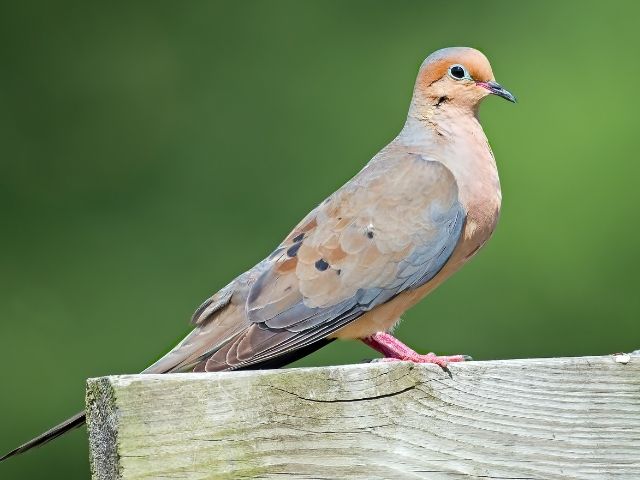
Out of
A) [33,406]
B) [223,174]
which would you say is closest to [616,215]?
[223,174]

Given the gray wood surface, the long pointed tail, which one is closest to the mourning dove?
the long pointed tail

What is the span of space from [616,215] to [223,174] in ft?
5.93

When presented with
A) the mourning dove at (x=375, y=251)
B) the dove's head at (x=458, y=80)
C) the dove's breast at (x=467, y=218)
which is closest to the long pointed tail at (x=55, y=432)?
the mourning dove at (x=375, y=251)

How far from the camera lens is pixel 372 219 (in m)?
2.99

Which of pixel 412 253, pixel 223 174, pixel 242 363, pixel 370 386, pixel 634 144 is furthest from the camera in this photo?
pixel 223 174

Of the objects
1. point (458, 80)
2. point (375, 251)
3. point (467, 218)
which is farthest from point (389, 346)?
point (458, 80)

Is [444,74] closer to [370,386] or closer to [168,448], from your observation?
[370,386]

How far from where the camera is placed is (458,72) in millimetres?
3193

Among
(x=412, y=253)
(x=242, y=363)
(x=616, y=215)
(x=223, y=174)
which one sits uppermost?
(x=223, y=174)

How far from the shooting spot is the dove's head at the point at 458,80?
125 inches

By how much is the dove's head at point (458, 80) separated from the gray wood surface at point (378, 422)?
1.22 m

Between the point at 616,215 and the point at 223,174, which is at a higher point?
the point at 223,174

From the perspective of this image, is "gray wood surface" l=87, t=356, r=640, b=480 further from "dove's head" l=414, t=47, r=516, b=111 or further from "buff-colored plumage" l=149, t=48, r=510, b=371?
"dove's head" l=414, t=47, r=516, b=111

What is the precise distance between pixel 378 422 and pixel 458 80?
142 centimetres
